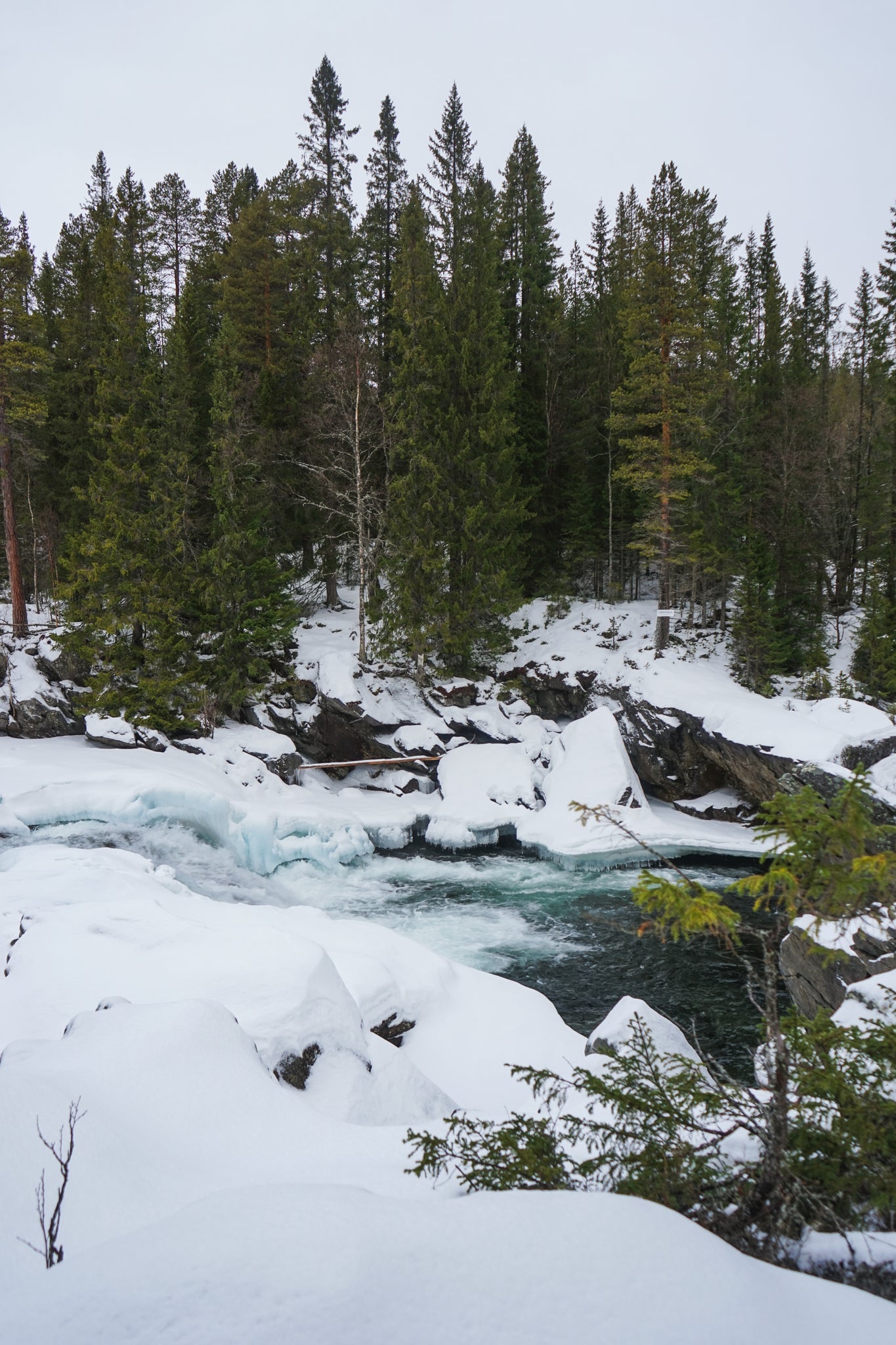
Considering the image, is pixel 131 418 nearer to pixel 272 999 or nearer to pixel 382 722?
pixel 382 722

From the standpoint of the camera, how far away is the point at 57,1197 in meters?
2.79

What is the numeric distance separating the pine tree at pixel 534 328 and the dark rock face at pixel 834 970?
61.1ft

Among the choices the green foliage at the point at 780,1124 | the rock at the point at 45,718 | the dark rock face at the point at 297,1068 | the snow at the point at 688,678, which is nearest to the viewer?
the green foliage at the point at 780,1124

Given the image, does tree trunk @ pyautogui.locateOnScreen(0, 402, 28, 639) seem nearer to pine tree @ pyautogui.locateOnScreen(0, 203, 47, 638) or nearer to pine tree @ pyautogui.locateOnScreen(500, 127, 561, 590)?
pine tree @ pyautogui.locateOnScreen(0, 203, 47, 638)

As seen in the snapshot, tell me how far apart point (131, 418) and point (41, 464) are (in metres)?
9.01

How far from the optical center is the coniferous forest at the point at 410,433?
17.9 metres

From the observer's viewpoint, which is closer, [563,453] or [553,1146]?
[553,1146]

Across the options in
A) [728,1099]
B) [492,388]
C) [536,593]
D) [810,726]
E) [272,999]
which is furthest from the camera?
[536,593]

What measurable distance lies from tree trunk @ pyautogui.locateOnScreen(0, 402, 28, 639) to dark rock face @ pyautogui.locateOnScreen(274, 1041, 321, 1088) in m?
16.9

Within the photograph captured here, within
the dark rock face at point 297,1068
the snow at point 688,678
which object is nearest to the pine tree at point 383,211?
the snow at point 688,678

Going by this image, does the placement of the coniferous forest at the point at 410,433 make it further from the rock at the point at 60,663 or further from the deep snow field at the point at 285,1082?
the deep snow field at the point at 285,1082

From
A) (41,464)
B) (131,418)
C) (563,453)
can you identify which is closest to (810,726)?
(563,453)

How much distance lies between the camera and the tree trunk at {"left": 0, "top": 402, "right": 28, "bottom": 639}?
17.5 metres

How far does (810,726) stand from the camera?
46.3ft
